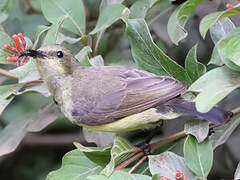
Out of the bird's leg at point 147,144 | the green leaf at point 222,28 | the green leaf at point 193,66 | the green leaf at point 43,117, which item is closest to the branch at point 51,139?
the green leaf at point 43,117

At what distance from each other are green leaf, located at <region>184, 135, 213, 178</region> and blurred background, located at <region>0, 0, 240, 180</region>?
96cm

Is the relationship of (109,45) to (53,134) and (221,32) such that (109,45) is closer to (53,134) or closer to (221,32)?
(53,134)

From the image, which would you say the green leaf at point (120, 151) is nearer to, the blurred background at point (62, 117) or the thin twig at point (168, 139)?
the thin twig at point (168, 139)

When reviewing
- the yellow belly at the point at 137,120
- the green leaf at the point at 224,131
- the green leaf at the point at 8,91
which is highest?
the green leaf at the point at 8,91

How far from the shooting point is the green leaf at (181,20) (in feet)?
9.63

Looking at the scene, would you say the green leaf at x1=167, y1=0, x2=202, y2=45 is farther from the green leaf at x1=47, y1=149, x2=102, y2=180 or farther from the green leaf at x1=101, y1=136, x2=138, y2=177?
the green leaf at x1=47, y1=149, x2=102, y2=180

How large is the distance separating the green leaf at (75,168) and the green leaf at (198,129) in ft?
1.90

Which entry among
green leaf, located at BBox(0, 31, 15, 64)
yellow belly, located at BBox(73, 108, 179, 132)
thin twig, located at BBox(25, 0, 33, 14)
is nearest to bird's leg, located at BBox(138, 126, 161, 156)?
yellow belly, located at BBox(73, 108, 179, 132)

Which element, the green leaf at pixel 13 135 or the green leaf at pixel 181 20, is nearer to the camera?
the green leaf at pixel 181 20

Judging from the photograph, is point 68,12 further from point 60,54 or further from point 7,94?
point 7,94

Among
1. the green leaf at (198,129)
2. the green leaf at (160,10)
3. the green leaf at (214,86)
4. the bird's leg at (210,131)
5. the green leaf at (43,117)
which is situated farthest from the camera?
the green leaf at (160,10)

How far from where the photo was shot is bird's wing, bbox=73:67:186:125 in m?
3.24

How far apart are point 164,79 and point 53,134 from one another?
6.30ft

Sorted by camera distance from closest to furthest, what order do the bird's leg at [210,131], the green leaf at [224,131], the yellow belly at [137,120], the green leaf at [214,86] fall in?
1. the green leaf at [214,86]
2. the bird's leg at [210,131]
3. the green leaf at [224,131]
4. the yellow belly at [137,120]
